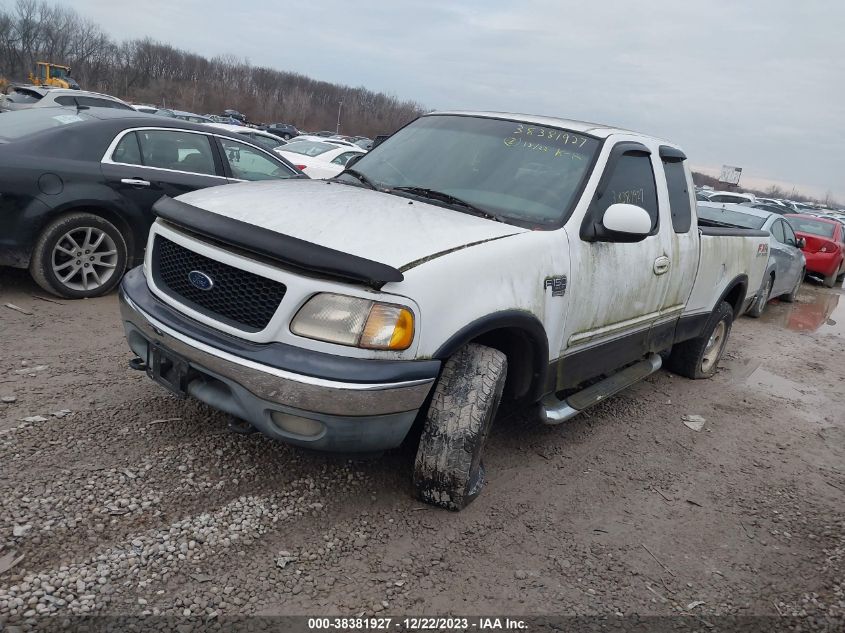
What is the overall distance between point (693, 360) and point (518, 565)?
3787 mm

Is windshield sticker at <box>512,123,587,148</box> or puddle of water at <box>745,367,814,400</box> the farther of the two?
puddle of water at <box>745,367,814,400</box>

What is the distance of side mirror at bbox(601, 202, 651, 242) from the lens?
11.3 ft

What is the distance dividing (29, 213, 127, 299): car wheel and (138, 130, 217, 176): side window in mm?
831

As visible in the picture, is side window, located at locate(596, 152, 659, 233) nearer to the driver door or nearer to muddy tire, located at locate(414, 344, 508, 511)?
the driver door

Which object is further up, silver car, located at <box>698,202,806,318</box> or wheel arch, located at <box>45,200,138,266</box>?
silver car, located at <box>698,202,806,318</box>

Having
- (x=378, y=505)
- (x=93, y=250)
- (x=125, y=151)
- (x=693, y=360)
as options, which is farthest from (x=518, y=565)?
(x=125, y=151)

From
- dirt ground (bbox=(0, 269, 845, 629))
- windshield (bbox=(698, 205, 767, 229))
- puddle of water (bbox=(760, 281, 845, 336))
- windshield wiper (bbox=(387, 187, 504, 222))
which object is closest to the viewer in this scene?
dirt ground (bbox=(0, 269, 845, 629))

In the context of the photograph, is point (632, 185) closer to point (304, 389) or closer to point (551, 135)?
point (551, 135)

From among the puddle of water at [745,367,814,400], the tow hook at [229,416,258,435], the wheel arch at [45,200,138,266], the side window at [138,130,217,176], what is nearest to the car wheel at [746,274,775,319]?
the puddle of water at [745,367,814,400]

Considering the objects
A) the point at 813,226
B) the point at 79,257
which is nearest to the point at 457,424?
the point at 79,257

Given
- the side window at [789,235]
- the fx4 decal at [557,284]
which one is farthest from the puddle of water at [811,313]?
the fx4 decal at [557,284]

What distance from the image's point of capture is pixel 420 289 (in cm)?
264

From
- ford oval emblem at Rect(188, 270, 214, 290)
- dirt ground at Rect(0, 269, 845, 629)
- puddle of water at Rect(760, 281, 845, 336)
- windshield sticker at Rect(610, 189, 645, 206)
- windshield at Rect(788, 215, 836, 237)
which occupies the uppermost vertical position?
windshield at Rect(788, 215, 836, 237)

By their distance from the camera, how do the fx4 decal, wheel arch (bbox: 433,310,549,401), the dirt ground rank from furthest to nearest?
the fx4 decal, wheel arch (bbox: 433,310,549,401), the dirt ground
